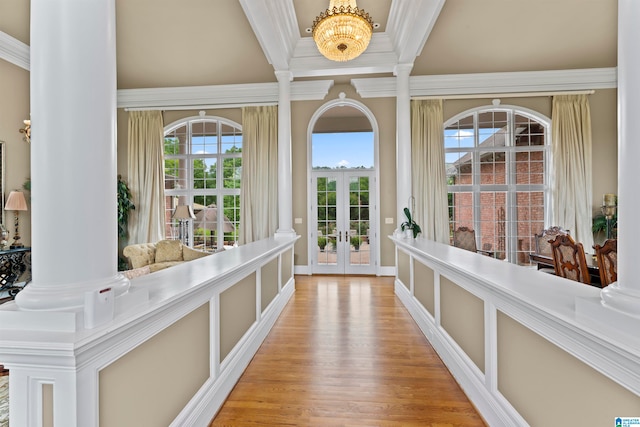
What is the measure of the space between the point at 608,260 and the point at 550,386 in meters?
1.85

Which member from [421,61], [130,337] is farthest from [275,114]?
[130,337]

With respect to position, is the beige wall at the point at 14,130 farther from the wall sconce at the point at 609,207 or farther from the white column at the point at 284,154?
the wall sconce at the point at 609,207

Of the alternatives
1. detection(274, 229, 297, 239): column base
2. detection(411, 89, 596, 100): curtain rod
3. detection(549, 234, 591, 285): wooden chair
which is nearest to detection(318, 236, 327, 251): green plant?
detection(274, 229, 297, 239): column base

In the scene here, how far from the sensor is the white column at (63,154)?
121 cm

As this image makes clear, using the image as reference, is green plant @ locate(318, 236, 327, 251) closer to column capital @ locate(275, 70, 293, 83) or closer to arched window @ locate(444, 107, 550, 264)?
arched window @ locate(444, 107, 550, 264)

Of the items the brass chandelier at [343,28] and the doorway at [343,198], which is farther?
the doorway at [343,198]

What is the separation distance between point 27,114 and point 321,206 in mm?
5682

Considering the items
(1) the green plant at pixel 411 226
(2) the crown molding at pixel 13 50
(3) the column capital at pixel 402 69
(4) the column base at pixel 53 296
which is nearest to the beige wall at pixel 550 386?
(4) the column base at pixel 53 296

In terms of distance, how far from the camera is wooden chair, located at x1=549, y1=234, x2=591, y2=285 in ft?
9.32

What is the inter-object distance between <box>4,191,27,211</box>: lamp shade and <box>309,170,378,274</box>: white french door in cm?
503

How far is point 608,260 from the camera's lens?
2.68 meters

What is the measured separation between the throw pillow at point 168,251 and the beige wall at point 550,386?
16.1ft

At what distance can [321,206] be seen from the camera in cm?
693

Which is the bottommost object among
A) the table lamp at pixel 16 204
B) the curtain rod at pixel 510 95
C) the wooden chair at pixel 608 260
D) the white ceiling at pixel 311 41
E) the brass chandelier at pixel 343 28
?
the wooden chair at pixel 608 260
